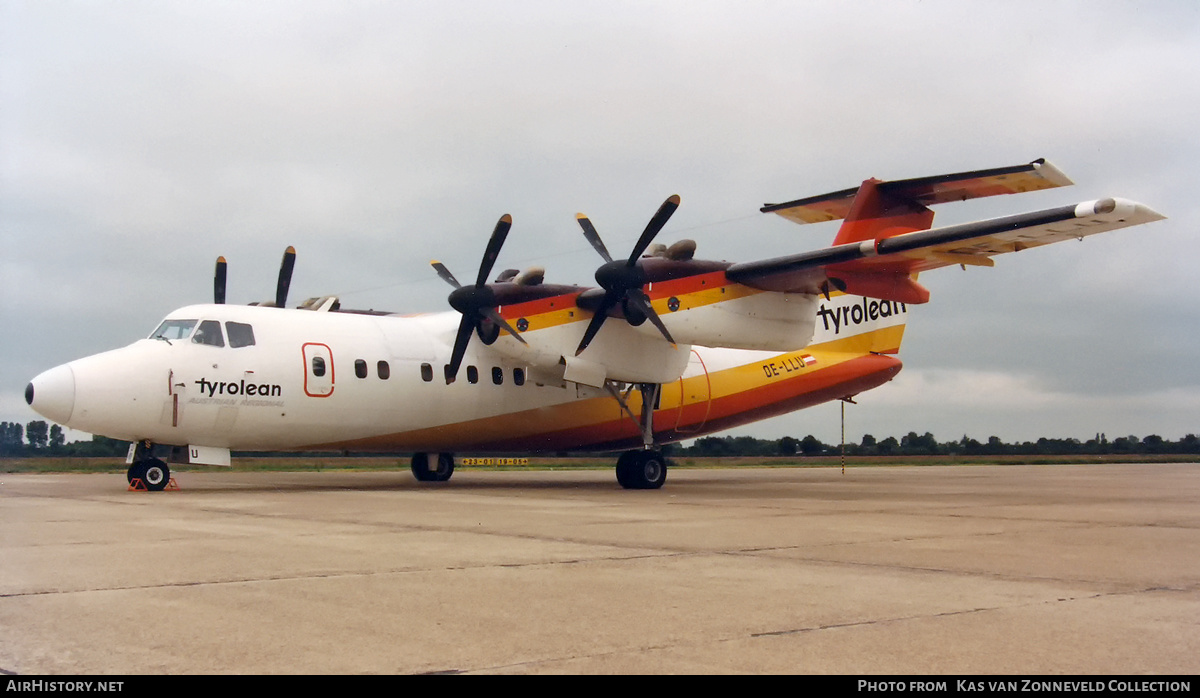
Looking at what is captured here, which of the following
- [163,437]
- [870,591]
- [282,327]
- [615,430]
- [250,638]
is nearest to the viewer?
[250,638]

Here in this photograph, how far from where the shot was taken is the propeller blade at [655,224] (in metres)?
19.6

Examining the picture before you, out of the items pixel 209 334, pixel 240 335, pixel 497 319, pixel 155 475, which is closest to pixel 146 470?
pixel 155 475

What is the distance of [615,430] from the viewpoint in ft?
76.7

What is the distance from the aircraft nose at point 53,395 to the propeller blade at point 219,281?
4.97 metres

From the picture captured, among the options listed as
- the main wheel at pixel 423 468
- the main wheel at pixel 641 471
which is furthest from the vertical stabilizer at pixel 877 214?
the main wheel at pixel 423 468

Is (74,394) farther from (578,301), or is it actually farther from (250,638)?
(250,638)

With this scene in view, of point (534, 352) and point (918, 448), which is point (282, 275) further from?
point (918, 448)

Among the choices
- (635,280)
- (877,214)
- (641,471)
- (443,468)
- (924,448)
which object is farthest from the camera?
(924,448)

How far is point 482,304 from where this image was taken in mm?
19797

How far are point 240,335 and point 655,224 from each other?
8235 mm

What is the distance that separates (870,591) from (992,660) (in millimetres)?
2153

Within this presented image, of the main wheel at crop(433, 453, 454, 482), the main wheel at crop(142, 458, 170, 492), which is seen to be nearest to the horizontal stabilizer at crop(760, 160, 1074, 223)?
the main wheel at crop(433, 453, 454, 482)
